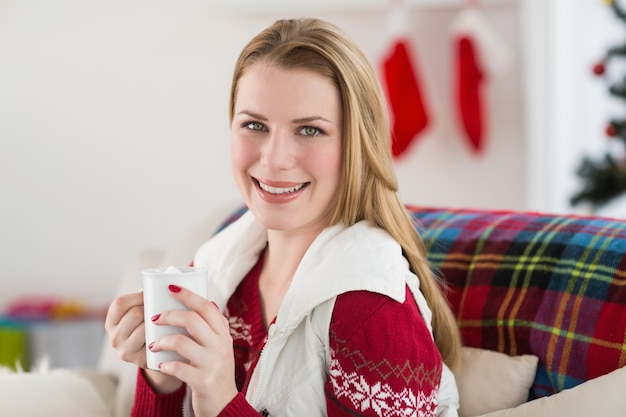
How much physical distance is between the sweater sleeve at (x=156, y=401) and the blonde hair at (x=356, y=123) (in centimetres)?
42

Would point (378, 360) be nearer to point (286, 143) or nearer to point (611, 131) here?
point (286, 143)

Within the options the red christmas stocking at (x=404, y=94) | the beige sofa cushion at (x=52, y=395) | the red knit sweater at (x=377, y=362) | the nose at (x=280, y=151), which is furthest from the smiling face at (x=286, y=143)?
the red christmas stocking at (x=404, y=94)

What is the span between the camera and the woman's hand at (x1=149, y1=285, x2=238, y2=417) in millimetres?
1173

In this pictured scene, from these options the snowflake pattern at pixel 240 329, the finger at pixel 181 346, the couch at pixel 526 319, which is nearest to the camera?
the finger at pixel 181 346

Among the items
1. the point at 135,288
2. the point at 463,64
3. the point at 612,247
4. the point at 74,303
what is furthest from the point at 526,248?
the point at 74,303

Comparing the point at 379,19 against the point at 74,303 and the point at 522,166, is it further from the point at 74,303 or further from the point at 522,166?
the point at 74,303

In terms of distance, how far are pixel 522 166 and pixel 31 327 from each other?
2403 millimetres

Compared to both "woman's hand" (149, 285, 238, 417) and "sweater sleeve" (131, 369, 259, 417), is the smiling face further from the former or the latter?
"sweater sleeve" (131, 369, 259, 417)

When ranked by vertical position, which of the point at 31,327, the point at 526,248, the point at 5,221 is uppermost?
the point at 526,248

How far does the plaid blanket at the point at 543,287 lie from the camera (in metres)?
1.44

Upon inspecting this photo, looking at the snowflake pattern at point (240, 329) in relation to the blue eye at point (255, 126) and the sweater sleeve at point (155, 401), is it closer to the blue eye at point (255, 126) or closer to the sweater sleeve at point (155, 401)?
the sweater sleeve at point (155, 401)

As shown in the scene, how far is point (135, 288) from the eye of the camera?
2055mm

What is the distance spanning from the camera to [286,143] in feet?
4.38

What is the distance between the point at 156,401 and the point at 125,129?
281 cm
